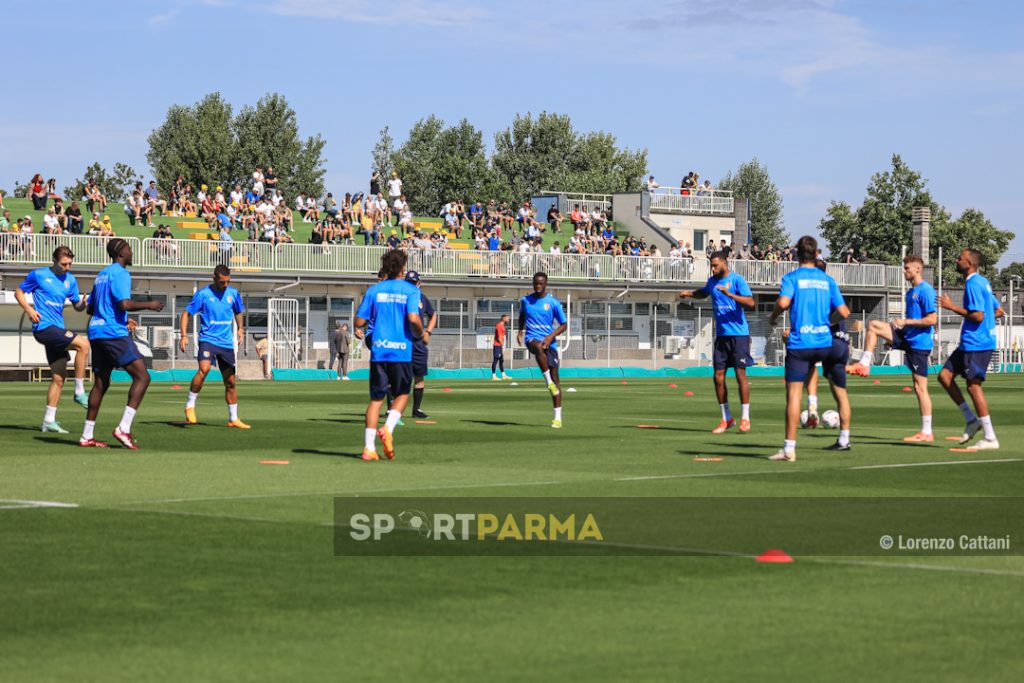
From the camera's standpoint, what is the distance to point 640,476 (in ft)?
49.3

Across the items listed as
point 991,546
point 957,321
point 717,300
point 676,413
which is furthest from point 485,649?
point 957,321

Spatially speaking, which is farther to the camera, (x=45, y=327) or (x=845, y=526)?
(x=45, y=327)

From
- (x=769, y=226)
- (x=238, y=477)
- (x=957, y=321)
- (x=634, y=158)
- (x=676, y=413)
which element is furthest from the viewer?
(x=769, y=226)

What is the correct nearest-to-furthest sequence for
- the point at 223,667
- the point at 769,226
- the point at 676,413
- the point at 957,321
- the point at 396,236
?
the point at 223,667
the point at 676,413
the point at 396,236
the point at 957,321
the point at 769,226

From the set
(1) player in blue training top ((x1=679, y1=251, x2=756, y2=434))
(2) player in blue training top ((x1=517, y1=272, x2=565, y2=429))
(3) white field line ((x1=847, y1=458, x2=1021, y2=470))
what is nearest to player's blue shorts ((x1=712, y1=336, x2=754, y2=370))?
(1) player in blue training top ((x1=679, y1=251, x2=756, y2=434))

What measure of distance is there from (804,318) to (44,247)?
42.9 m

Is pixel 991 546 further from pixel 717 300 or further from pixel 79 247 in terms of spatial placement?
pixel 79 247

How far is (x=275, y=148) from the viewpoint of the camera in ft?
420

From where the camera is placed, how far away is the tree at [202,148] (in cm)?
12256

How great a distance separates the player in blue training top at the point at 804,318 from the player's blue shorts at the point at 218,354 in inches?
325

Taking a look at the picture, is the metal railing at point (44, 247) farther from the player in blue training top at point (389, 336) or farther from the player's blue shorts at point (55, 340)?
the player in blue training top at point (389, 336)

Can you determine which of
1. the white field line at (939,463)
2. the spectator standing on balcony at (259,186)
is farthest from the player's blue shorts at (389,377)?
the spectator standing on balcony at (259,186)

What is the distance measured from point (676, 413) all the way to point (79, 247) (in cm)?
3402

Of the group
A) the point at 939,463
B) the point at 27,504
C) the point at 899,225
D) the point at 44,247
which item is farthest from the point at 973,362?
the point at 899,225
